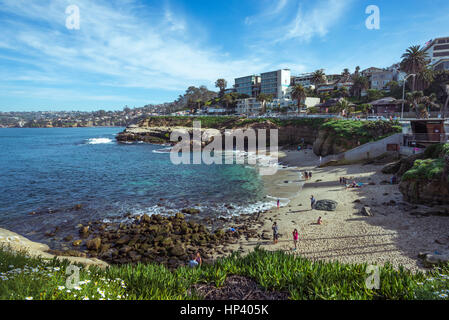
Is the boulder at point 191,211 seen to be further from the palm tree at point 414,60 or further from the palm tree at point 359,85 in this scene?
the palm tree at point 359,85

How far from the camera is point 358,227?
1905cm

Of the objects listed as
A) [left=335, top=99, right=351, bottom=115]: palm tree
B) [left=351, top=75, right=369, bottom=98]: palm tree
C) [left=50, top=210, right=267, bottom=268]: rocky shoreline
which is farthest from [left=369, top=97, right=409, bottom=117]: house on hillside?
[left=50, top=210, right=267, bottom=268]: rocky shoreline

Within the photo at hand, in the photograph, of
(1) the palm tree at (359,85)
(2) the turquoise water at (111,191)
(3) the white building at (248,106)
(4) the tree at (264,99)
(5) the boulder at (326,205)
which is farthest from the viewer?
(3) the white building at (248,106)

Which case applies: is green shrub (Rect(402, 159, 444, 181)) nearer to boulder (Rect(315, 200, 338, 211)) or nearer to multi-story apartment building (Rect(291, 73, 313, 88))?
boulder (Rect(315, 200, 338, 211))

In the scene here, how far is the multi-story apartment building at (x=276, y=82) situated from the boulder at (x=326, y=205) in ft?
326

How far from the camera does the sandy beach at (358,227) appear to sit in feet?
50.0

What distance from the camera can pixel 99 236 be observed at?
20781 millimetres

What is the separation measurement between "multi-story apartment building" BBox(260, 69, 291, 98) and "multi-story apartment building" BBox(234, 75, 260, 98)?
8.56m

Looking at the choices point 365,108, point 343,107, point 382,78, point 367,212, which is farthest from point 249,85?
point 367,212

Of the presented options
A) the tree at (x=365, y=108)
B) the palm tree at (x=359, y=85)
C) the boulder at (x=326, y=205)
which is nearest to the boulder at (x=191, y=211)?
the boulder at (x=326, y=205)

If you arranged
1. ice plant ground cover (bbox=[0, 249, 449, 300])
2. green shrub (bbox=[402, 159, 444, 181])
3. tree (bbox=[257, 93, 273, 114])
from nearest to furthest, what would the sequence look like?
ice plant ground cover (bbox=[0, 249, 449, 300])
green shrub (bbox=[402, 159, 444, 181])
tree (bbox=[257, 93, 273, 114])

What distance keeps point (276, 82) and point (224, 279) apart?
411ft

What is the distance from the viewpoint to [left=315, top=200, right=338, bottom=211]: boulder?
23.6 m
